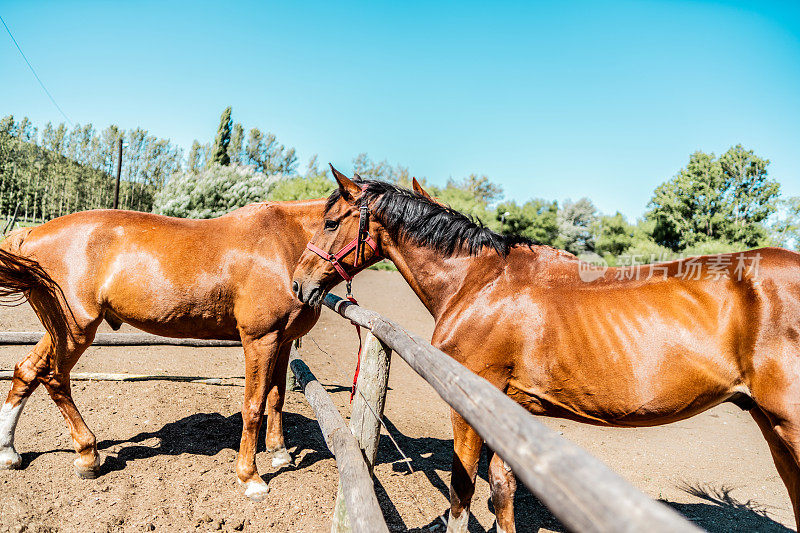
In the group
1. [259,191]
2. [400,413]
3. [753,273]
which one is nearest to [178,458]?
[400,413]

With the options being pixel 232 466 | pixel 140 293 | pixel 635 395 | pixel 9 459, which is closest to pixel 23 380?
pixel 9 459

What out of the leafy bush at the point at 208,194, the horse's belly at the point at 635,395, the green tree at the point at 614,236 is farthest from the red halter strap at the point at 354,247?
the green tree at the point at 614,236

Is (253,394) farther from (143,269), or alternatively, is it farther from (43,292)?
(43,292)

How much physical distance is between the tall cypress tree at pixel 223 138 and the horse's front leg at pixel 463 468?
35.1m

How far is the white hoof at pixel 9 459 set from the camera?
133 inches

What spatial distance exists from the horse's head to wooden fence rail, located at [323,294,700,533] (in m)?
1.84

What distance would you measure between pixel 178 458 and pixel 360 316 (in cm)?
220

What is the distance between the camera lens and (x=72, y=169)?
1261 inches

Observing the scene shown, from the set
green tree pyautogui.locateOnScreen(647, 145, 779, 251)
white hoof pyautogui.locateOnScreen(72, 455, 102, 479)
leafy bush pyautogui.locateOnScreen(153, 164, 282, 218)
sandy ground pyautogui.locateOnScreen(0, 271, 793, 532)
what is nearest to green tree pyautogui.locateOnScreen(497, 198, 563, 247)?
green tree pyautogui.locateOnScreen(647, 145, 779, 251)

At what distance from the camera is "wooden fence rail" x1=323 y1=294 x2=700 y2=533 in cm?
72

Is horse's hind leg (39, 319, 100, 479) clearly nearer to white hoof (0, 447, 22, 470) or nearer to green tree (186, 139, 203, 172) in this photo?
white hoof (0, 447, 22, 470)

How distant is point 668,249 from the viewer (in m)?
29.2

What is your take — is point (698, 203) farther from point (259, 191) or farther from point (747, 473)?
point (747, 473)

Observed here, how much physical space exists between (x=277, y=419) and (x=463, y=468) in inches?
79.4
